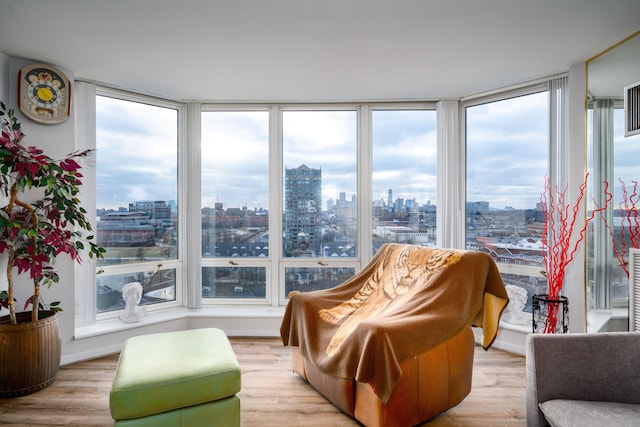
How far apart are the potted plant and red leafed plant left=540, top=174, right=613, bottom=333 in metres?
3.62

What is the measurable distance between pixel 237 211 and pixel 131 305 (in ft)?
4.47

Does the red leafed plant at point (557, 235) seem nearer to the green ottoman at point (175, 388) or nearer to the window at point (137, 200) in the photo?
the green ottoman at point (175, 388)

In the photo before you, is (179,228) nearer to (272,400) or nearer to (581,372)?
(272,400)

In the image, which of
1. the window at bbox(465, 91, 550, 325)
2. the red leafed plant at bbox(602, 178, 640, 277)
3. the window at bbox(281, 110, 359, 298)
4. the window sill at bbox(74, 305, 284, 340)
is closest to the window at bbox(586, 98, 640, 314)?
the red leafed plant at bbox(602, 178, 640, 277)

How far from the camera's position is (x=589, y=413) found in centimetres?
148

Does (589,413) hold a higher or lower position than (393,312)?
lower

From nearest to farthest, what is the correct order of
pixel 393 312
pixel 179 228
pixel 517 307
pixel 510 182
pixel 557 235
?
1. pixel 393 312
2. pixel 557 235
3. pixel 517 307
4. pixel 510 182
5. pixel 179 228

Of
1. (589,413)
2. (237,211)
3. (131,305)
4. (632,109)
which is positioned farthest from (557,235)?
(131,305)

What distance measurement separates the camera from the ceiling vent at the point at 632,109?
2.42m

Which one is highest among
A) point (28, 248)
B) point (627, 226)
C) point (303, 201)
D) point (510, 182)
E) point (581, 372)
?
point (510, 182)

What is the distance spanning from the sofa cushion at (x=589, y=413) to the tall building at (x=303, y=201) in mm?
2734

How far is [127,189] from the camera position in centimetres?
367

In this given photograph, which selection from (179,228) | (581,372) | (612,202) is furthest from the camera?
(179,228)

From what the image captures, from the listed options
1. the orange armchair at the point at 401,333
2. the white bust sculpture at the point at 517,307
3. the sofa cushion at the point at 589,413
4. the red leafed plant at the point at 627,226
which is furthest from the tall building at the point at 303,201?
the sofa cushion at the point at 589,413
